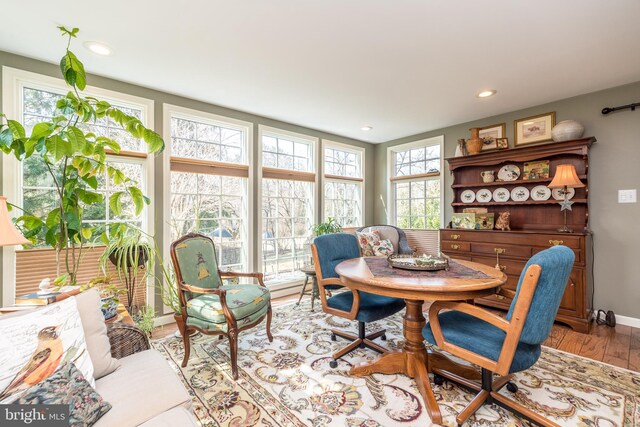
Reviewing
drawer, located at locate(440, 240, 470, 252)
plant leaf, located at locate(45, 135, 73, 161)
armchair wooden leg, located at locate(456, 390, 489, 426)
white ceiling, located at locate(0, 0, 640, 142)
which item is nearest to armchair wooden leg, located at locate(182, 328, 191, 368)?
plant leaf, located at locate(45, 135, 73, 161)

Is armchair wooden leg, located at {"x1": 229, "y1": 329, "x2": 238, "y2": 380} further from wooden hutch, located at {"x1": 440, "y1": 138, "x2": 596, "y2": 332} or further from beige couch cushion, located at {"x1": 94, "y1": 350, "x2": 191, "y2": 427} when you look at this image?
wooden hutch, located at {"x1": 440, "y1": 138, "x2": 596, "y2": 332}

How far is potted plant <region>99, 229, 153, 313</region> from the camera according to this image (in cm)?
257

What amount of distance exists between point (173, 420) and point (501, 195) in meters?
4.22

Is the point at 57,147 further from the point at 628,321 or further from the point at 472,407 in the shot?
the point at 628,321

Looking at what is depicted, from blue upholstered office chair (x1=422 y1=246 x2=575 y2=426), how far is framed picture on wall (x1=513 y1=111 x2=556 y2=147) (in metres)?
2.70

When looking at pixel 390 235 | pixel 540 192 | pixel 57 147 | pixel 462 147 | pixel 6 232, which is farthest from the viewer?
pixel 390 235

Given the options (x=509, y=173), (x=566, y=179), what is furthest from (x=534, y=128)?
(x=566, y=179)

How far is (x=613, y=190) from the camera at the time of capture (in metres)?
3.11

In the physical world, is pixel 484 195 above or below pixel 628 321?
above

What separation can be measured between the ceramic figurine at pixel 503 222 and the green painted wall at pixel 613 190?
0.80 metres

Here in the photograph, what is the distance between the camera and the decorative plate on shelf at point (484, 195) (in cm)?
396

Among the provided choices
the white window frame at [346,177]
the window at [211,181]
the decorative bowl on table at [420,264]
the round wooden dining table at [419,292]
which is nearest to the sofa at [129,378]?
the round wooden dining table at [419,292]

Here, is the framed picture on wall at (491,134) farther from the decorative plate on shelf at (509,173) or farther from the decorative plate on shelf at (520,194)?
the decorative plate on shelf at (520,194)

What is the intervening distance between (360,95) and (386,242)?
214 centimetres
